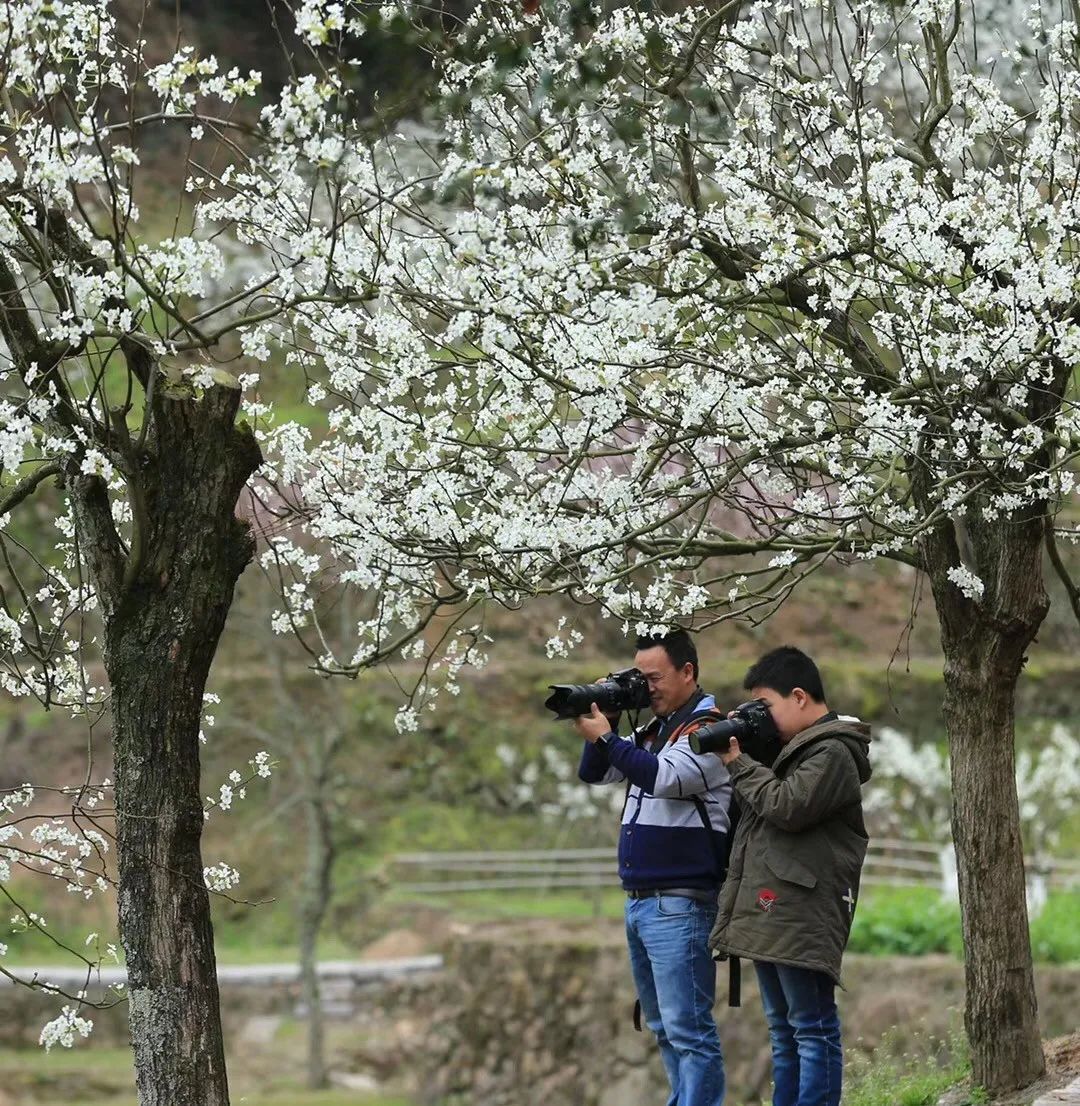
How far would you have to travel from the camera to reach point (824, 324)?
5.55 meters

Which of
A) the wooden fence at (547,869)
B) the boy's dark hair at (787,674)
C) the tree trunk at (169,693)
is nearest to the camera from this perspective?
the tree trunk at (169,693)

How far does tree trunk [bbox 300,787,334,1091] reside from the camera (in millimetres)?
16078

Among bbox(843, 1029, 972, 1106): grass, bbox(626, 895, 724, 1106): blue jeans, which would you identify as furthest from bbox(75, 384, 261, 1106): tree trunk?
bbox(843, 1029, 972, 1106): grass

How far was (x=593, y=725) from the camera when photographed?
4.92m

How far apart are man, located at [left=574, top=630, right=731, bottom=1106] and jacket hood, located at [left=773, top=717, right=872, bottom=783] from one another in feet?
1.02

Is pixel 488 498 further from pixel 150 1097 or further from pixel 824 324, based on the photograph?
pixel 150 1097

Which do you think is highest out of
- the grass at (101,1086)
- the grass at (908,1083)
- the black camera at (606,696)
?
the black camera at (606,696)

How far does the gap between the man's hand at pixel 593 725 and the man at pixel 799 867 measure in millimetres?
409

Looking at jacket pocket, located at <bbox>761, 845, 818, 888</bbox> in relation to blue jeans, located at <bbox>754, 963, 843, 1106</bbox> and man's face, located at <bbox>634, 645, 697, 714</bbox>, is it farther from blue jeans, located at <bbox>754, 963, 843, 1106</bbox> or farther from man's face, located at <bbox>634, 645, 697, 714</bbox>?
man's face, located at <bbox>634, 645, 697, 714</bbox>

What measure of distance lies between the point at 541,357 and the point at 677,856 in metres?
1.68

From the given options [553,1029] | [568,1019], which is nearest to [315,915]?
[553,1029]

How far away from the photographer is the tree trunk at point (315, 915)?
1608 cm

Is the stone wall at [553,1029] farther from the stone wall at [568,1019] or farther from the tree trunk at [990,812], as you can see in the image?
the tree trunk at [990,812]

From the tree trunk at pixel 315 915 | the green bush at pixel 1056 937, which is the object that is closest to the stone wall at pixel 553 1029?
the green bush at pixel 1056 937
